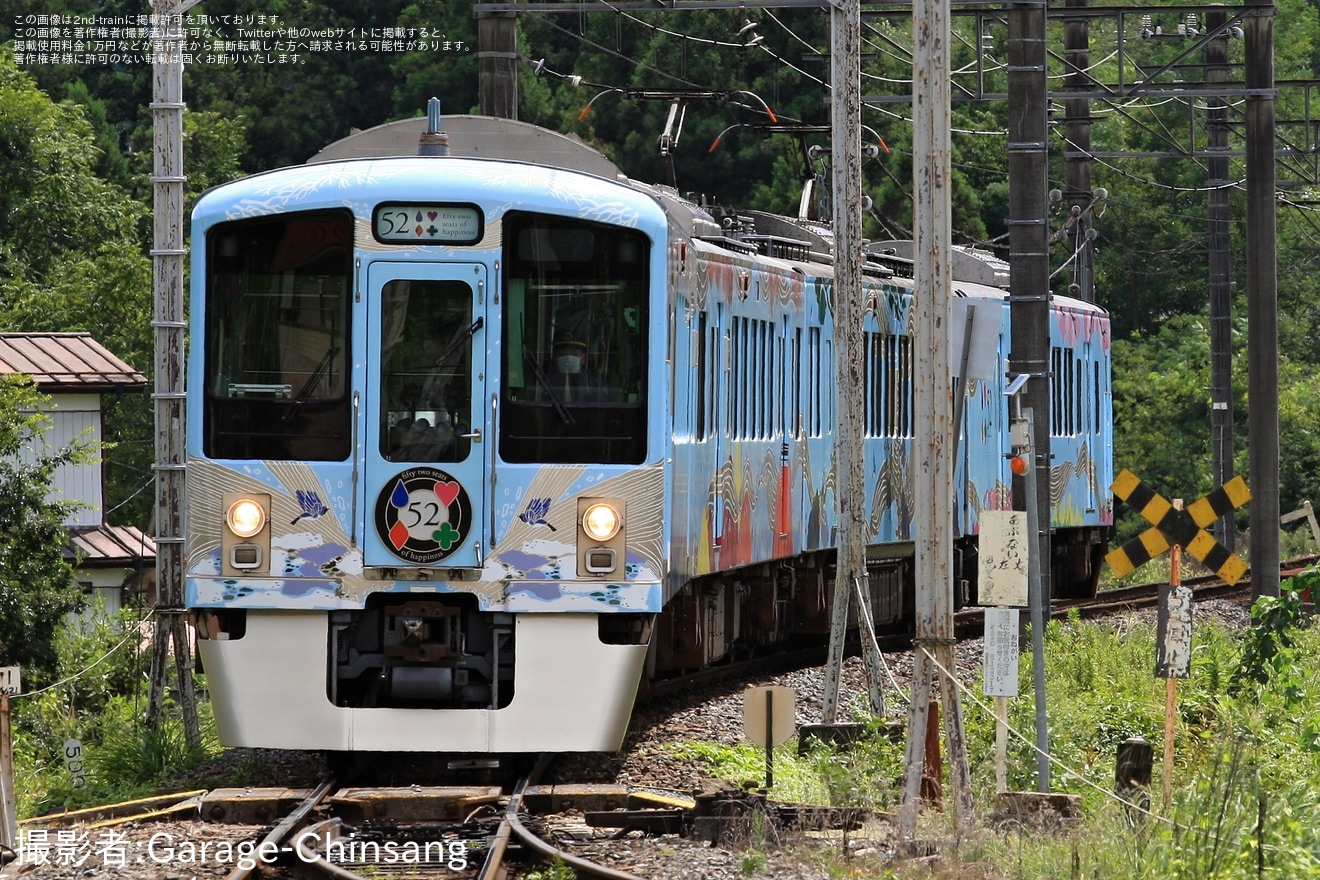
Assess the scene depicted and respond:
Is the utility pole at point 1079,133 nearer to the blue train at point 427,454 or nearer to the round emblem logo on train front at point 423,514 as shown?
the blue train at point 427,454

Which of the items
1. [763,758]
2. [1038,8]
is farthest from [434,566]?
[1038,8]

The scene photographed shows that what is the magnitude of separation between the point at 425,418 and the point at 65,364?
1620 centimetres

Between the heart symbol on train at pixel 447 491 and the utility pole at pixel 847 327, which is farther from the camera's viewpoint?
the utility pole at pixel 847 327

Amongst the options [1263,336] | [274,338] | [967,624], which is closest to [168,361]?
[274,338]

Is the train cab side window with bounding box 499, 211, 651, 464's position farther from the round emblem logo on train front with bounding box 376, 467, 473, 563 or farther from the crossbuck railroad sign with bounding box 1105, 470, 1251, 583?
the crossbuck railroad sign with bounding box 1105, 470, 1251, 583

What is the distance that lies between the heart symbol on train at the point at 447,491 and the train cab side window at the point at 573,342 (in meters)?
0.27

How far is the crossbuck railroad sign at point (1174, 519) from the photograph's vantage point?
10703mm

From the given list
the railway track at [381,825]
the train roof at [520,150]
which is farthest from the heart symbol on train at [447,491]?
the train roof at [520,150]

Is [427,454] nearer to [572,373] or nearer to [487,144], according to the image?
[572,373]

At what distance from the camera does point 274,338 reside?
10.9 meters

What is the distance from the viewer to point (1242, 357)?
43.5m

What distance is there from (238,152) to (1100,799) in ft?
124

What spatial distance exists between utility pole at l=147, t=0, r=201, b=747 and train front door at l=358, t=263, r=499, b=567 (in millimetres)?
2574

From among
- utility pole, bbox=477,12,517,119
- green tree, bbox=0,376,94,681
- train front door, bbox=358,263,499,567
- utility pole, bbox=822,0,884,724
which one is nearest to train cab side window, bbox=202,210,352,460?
train front door, bbox=358,263,499,567
